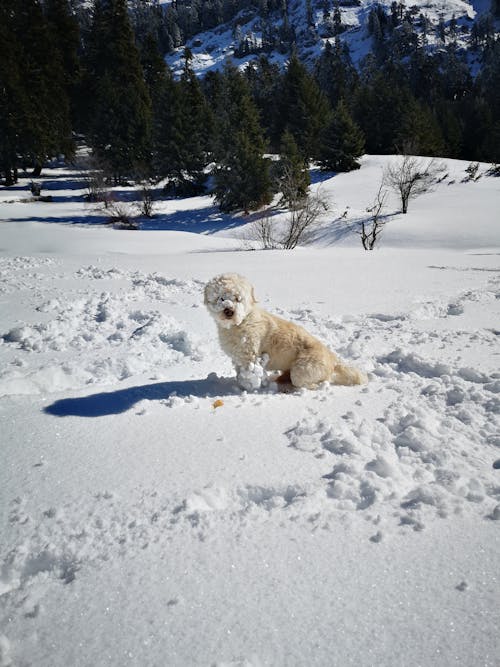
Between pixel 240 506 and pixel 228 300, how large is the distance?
1.83 meters

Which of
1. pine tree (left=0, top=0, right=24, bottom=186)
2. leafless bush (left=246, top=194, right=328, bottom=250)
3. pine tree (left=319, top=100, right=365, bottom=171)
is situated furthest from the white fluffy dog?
pine tree (left=0, top=0, right=24, bottom=186)

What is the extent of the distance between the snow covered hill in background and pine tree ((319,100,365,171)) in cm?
9494

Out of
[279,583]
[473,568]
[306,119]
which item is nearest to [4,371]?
[279,583]

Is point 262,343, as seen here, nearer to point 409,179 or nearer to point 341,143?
point 409,179

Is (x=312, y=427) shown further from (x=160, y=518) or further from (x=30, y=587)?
(x=30, y=587)

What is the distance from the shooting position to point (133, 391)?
346cm

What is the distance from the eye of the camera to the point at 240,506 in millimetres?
1972

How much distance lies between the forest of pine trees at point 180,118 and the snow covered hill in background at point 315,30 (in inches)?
2940

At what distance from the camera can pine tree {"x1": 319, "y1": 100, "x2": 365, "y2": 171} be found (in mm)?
32875

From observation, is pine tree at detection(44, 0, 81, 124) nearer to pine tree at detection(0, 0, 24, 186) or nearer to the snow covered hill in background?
pine tree at detection(0, 0, 24, 186)

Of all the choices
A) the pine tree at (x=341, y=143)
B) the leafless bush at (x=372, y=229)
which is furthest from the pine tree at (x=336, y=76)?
the leafless bush at (x=372, y=229)

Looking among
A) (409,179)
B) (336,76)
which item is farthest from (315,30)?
(409,179)

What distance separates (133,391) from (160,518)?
5.79 ft

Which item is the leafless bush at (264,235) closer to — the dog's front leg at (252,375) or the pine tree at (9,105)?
the dog's front leg at (252,375)
